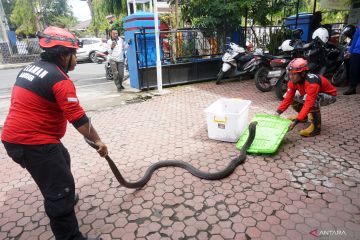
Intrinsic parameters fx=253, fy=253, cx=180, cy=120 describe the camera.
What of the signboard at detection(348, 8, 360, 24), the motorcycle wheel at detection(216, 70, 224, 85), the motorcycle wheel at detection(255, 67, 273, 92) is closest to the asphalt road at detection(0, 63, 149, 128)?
the motorcycle wheel at detection(216, 70, 224, 85)

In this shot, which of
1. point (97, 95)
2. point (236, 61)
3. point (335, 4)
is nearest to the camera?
point (97, 95)

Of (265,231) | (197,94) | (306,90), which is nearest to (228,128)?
(306,90)

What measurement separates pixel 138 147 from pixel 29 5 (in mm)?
24491

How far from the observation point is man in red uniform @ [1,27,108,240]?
189 cm

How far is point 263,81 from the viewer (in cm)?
697

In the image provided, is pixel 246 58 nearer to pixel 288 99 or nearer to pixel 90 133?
pixel 288 99

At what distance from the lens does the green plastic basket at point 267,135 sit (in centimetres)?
352

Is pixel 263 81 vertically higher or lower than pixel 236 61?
lower

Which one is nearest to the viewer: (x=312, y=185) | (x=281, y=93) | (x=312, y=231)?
(x=312, y=231)

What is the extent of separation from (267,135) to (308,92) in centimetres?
86

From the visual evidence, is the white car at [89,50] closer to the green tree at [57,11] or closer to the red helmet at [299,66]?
the red helmet at [299,66]

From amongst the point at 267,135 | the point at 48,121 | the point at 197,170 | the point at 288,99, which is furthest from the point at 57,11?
the point at 48,121

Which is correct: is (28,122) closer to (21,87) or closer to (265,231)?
(21,87)

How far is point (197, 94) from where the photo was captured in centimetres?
725
